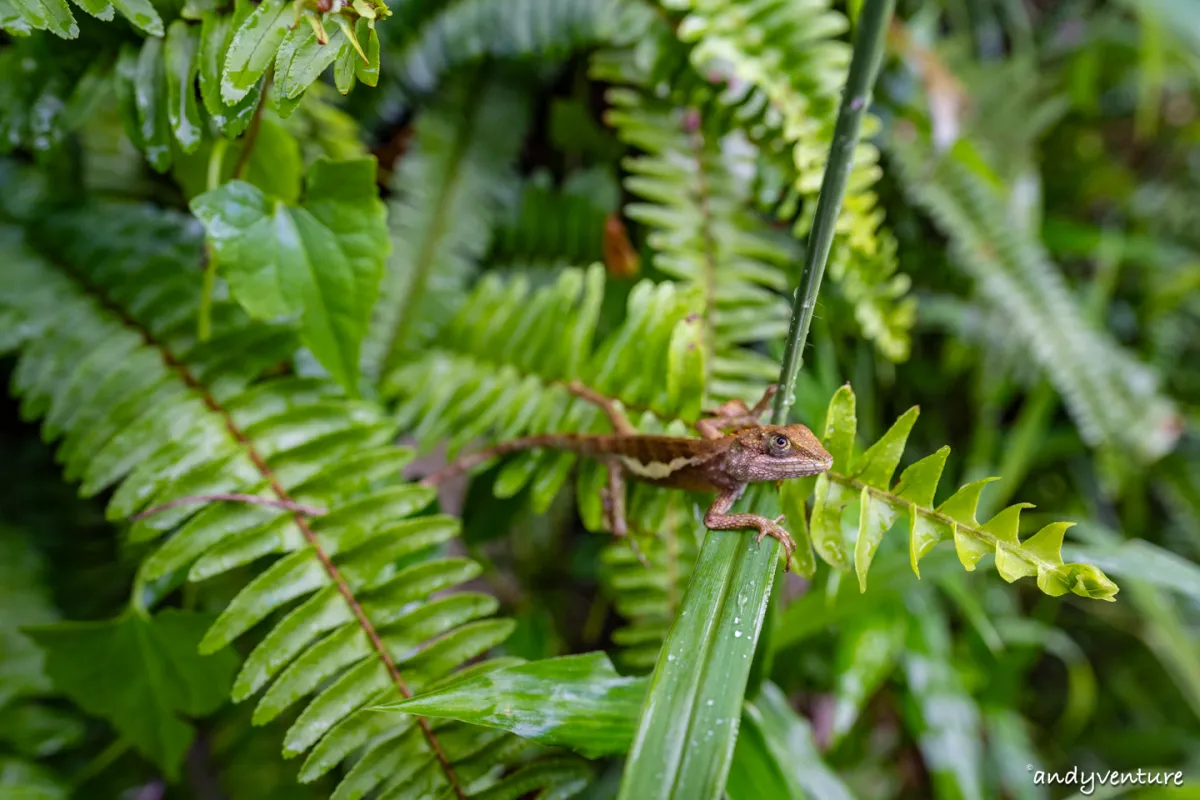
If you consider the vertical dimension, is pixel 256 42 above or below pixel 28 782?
above

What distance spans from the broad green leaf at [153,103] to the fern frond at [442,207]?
2.30 ft

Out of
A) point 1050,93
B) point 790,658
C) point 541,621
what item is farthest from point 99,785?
point 1050,93

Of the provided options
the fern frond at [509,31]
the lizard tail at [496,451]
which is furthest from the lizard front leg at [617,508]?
the fern frond at [509,31]

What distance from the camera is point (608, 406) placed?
1.47m

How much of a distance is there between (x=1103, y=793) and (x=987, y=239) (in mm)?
1713

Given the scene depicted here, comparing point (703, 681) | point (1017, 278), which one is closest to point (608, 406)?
point (703, 681)

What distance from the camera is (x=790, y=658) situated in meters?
1.99

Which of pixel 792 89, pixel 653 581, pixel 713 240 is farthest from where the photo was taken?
pixel 713 240

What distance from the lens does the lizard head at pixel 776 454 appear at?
113cm

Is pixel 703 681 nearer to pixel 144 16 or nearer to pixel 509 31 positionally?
pixel 144 16

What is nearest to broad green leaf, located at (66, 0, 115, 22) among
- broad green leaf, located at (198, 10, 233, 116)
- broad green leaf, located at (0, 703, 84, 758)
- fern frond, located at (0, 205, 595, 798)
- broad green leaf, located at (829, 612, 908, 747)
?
broad green leaf, located at (198, 10, 233, 116)

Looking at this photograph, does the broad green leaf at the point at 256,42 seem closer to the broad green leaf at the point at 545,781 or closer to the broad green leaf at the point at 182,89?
the broad green leaf at the point at 182,89

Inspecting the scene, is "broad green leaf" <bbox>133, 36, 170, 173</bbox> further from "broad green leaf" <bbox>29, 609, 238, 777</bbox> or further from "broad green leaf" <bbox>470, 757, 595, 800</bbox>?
"broad green leaf" <bbox>470, 757, 595, 800</bbox>

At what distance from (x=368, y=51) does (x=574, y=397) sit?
771mm
